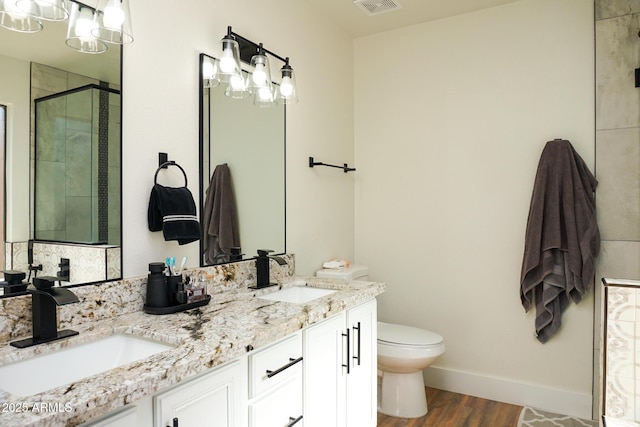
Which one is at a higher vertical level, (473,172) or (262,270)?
(473,172)

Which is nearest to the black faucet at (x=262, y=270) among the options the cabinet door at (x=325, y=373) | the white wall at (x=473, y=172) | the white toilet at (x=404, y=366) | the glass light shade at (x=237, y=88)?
the cabinet door at (x=325, y=373)

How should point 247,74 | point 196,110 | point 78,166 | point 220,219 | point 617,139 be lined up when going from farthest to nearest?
point 617,139
point 247,74
point 220,219
point 196,110
point 78,166

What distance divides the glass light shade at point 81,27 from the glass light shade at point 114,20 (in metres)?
0.02

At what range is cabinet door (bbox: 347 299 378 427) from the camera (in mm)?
2061

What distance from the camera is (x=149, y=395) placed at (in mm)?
1035

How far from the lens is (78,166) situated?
4.84ft

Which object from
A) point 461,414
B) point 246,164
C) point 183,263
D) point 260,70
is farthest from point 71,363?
point 461,414

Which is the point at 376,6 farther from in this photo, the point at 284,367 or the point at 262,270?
the point at 284,367

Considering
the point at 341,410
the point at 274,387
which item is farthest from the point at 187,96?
the point at 341,410

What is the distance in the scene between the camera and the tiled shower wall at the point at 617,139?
2525mm

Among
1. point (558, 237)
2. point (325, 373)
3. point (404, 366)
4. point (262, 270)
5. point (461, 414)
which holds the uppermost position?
point (558, 237)

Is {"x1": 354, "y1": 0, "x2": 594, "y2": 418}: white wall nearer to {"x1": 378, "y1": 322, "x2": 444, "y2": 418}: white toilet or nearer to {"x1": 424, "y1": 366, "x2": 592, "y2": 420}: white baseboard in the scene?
{"x1": 424, "y1": 366, "x2": 592, "y2": 420}: white baseboard

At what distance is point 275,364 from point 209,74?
134 centimetres

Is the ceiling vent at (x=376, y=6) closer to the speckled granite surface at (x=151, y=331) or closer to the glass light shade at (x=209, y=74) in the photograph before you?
the glass light shade at (x=209, y=74)
